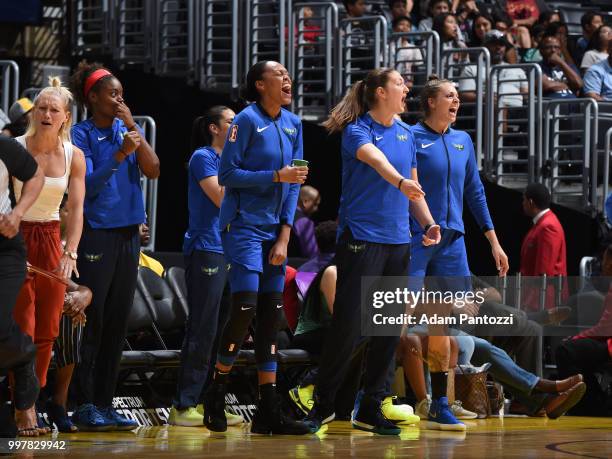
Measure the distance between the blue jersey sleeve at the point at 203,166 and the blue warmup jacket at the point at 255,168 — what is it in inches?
35.4

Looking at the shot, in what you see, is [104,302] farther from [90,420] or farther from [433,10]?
[433,10]

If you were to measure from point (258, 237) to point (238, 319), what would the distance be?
434mm

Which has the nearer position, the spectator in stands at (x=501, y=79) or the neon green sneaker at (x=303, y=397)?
the neon green sneaker at (x=303, y=397)

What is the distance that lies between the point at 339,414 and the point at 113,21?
667 centimetres

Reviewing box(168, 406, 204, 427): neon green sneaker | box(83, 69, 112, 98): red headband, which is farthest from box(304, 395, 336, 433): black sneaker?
box(83, 69, 112, 98): red headband

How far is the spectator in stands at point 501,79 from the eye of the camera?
480 inches

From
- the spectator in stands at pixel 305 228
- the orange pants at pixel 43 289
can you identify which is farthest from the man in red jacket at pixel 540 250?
the orange pants at pixel 43 289

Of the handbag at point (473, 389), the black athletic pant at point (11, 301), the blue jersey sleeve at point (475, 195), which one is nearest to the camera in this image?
the black athletic pant at point (11, 301)

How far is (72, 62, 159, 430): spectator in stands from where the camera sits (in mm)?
7055

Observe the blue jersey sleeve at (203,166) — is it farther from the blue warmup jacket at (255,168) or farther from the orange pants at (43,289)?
the orange pants at (43,289)

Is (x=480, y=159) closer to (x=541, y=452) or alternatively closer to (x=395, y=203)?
(x=395, y=203)

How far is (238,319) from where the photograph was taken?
674 cm

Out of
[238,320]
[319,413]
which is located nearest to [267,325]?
[238,320]

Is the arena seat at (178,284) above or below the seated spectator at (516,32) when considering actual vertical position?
below
